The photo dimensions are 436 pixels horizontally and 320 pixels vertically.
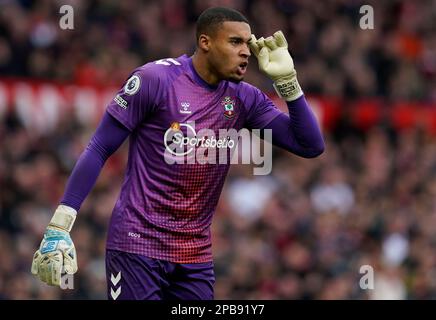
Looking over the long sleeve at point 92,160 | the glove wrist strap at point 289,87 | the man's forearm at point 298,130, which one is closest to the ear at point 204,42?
the glove wrist strap at point 289,87

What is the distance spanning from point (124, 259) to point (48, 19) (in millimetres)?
9564

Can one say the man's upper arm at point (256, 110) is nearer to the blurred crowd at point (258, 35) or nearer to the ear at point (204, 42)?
the ear at point (204, 42)

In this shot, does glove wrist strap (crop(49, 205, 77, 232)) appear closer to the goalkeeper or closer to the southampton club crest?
the goalkeeper

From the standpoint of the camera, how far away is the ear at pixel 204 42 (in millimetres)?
7328

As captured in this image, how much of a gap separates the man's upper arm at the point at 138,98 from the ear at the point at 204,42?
14.2 inches

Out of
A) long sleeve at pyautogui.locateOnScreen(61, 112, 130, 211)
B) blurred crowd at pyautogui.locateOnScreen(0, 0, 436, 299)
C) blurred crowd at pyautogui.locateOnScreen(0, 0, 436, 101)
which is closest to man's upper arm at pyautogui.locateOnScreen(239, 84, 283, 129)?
long sleeve at pyautogui.locateOnScreen(61, 112, 130, 211)

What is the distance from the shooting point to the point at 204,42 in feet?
24.1

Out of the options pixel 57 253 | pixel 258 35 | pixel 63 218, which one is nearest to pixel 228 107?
pixel 63 218

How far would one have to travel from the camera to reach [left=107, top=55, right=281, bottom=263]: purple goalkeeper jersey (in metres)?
7.12

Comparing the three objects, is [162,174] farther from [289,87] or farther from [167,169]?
[289,87]

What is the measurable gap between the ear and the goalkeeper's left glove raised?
0.87 feet

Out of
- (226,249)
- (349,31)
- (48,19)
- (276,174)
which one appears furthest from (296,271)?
(349,31)

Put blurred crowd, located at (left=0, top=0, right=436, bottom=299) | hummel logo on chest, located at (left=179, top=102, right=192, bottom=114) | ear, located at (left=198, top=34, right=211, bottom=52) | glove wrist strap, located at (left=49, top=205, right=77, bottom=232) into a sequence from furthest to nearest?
blurred crowd, located at (left=0, top=0, right=436, bottom=299) < ear, located at (left=198, top=34, right=211, bottom=52) < hummel logo on chest, located at (left=179, top=102, right=192, bottom=114) < glove wrist strap, located at (left=49, top=205, right=77, bottom=232)

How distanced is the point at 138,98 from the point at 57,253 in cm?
100
